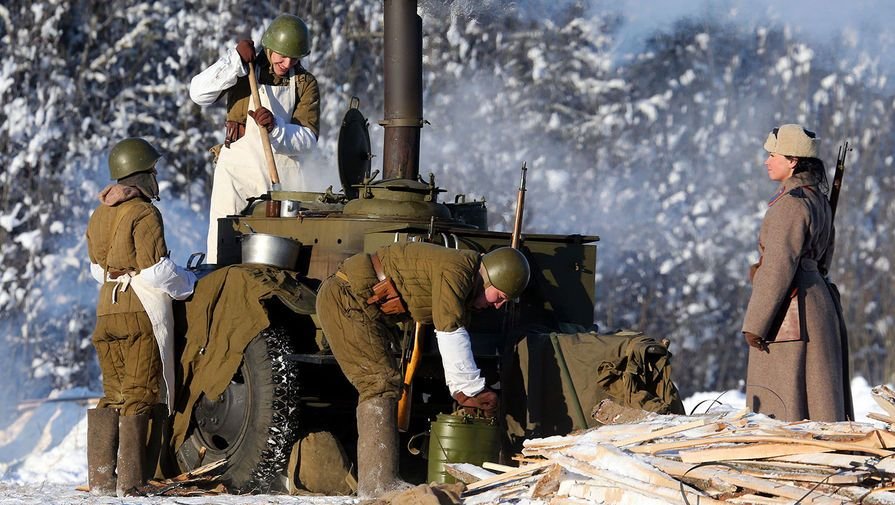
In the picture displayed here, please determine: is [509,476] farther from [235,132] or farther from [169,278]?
[235,132]

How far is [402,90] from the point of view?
12102 mm

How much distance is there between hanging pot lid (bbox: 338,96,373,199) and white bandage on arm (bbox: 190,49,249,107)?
77 cm

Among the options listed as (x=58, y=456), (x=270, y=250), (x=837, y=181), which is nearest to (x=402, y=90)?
(x=270, y=250)

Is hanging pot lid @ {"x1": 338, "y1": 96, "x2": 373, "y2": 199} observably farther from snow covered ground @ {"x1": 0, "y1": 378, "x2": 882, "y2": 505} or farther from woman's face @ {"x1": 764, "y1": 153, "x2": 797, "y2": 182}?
woman's face @ {"x1": 764, "y1": 153, "x2": 797, "y2": 182}

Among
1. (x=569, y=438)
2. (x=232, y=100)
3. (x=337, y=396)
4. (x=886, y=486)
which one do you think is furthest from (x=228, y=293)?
(x=886, y=486)

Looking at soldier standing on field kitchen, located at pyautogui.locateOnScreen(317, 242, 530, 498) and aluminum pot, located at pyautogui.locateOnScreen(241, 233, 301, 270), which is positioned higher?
aluminum pot, located at pyautogui.locateOnScreen(241, 233, 301, 270)

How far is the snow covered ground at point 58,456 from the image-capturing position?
8727mm

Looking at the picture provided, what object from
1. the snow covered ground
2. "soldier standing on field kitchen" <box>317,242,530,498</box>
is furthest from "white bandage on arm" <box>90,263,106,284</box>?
"soldier standing on field kitchen" <box>317,242,530,498</box>

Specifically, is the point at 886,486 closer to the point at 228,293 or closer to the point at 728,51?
the point at 228,293

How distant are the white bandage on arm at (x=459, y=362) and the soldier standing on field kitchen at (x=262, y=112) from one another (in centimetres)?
321

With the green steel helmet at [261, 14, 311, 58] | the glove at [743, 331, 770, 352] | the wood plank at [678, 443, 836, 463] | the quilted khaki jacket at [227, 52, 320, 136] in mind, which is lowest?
the wood plank at [678, 443, 836, 463]

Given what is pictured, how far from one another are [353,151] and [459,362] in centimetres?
330

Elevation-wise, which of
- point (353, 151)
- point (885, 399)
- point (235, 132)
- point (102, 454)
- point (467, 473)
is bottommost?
point (102, 454)

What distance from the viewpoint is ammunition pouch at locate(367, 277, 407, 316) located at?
8930 millimetres
